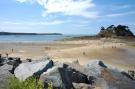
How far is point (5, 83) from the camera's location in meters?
8.98

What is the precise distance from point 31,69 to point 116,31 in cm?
6950

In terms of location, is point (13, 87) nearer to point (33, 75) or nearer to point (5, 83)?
point (5, 83)

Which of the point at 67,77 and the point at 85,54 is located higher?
the point at 67,77

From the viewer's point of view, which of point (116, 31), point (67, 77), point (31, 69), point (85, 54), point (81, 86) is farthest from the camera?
point (116, 31)

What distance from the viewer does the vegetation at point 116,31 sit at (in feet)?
256

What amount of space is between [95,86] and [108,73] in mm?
576

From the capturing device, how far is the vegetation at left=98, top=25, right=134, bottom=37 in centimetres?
Answer: 7800

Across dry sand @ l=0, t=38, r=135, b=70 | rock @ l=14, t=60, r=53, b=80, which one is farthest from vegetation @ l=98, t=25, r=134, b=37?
rock @ l=14, t=60, r=53, b=80

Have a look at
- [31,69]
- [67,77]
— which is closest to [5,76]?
[31,69]

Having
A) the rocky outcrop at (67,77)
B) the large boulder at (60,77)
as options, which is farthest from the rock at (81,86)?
the large boulder at (60,77)

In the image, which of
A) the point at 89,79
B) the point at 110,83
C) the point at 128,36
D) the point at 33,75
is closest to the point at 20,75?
the point at 33,75

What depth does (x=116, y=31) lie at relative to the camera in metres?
78.6

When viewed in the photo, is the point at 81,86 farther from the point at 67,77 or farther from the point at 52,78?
the point at 52,78

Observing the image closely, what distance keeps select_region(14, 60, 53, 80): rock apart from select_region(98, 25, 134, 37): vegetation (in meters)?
66.5
